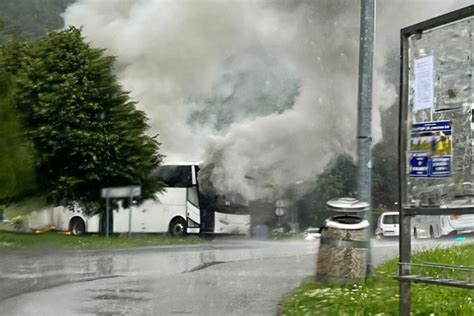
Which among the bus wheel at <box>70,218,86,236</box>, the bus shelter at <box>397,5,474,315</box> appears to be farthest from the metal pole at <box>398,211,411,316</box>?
the bus wheel at <box>70,218,86,236</box>

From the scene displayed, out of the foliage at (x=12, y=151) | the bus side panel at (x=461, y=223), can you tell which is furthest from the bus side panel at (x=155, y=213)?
the bus side panel at (x=461, y=223)

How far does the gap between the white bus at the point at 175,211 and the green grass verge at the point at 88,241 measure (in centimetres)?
7

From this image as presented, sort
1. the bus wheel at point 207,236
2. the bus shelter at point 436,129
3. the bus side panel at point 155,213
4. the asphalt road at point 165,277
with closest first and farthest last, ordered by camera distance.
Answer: the bus shelter at point 436,129 → the asphalt road at point 165,277 → the bus side panel at point 155,213 → the bus wheel at point 207,236

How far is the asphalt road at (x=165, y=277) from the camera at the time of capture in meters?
6.00

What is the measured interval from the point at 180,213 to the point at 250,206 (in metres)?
0.67

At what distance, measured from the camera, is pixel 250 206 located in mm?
6969

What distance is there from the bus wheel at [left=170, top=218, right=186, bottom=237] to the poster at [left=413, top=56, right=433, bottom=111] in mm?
2900

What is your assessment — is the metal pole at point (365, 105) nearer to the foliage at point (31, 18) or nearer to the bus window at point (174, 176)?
the bus window at point (174, 176)

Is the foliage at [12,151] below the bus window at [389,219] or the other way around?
the other way around

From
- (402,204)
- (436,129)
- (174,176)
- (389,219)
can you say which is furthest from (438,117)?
(389,219)

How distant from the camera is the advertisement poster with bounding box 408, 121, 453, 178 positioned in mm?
3932

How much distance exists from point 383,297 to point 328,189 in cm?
191

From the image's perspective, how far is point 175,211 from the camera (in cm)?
664

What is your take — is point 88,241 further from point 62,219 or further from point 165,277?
point 165,277
